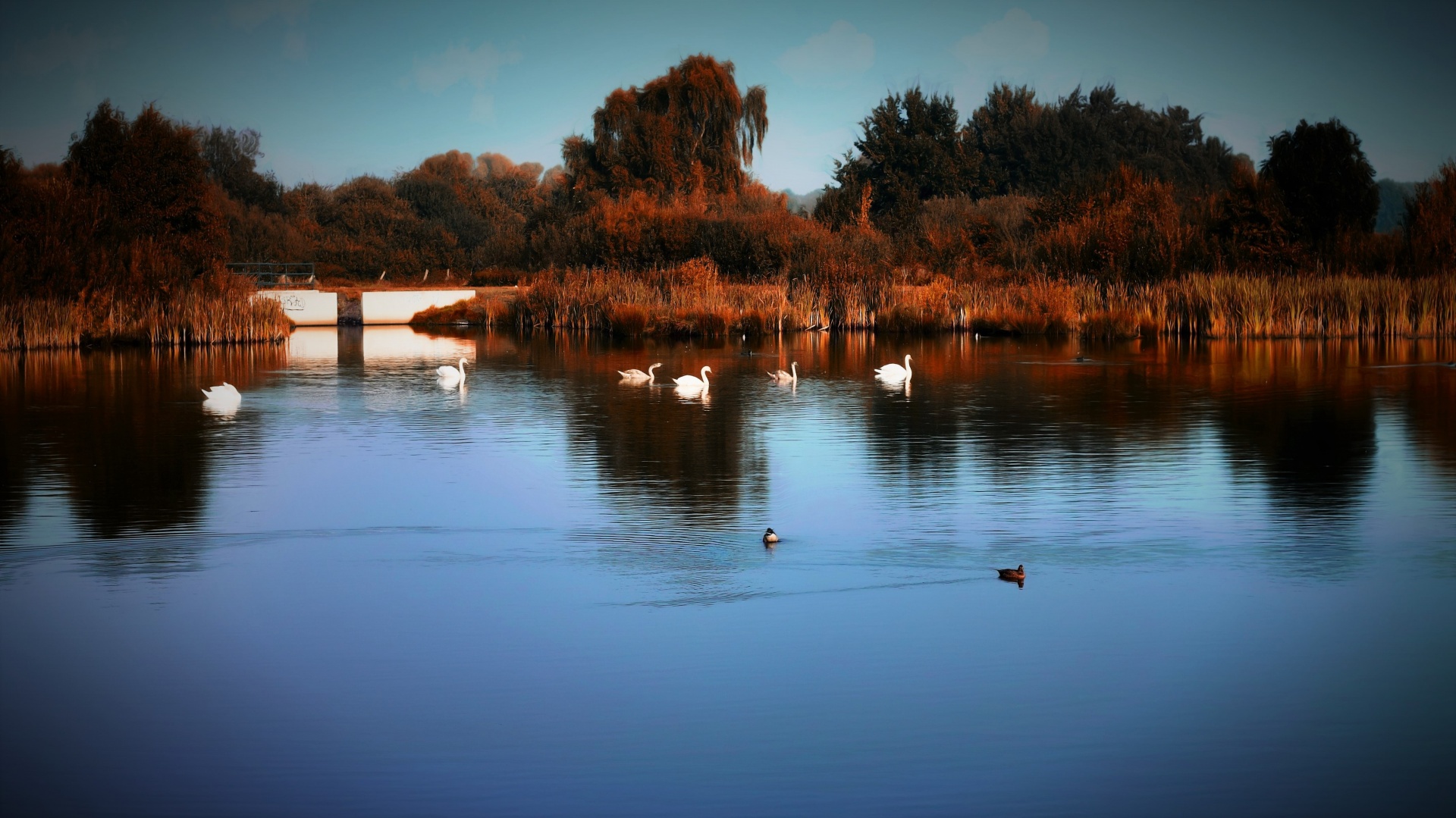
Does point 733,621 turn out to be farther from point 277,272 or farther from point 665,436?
point 277,272

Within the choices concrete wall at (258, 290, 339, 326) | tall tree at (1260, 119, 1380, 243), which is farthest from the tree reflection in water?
concrete wall at (258, 290, 339, 326)

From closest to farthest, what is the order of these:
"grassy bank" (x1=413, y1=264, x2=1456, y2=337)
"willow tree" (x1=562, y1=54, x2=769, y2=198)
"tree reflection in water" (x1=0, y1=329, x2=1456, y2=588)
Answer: "tree reflection in water" (x1=0, y1=329, x2=1456, y2=588)
"grassy bank" (x1=413, y1=264, x2=1456, y2=337)
"willow tree" (x1=562, y1=54, x2=769, y2=198)

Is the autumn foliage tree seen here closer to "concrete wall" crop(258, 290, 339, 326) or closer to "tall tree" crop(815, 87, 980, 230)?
"concrete wall" crop(258, 290, 339, 326)

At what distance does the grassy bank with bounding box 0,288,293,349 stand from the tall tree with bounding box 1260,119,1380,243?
24.6 meters

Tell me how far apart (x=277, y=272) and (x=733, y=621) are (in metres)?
53.4

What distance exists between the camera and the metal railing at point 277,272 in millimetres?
48812

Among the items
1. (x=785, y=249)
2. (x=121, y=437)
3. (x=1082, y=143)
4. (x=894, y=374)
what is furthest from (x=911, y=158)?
(x=121, y=437)

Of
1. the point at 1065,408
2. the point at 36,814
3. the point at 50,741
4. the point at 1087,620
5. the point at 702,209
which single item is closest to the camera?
the point at 36,814

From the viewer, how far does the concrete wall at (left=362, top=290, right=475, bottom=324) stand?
45.1 metres

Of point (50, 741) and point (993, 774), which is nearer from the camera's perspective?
point (993, 774)

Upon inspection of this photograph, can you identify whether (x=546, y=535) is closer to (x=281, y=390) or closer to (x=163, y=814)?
(x=163, y=814)

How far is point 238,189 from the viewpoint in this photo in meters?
69.2

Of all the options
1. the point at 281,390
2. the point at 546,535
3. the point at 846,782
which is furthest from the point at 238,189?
the point at 846,782

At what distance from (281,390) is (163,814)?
50.4ft
